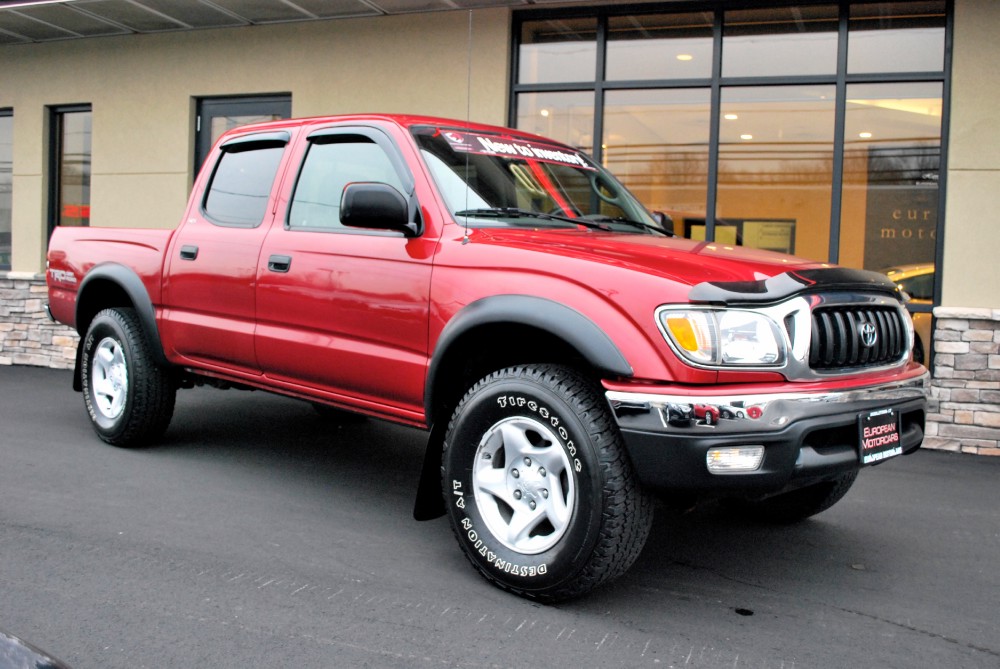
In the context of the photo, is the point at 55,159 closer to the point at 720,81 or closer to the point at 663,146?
the point at 663,146

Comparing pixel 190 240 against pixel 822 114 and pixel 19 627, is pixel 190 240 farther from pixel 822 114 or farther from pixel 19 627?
pixel 822 114

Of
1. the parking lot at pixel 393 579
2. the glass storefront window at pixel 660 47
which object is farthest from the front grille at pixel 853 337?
the glass storefront window at pixel 660 47

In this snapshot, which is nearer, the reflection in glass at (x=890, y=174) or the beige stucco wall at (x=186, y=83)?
the reflection in glass at (x=890, y=174)

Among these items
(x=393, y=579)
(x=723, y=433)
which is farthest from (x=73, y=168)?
(x=723, y=433)

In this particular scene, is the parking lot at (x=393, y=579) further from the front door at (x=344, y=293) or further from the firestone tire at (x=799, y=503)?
the front door at (x=344, y=293)

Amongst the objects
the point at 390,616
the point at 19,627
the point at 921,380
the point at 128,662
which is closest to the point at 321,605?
the point at 390,616

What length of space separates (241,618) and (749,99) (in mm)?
6399

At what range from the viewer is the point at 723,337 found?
3279 mm

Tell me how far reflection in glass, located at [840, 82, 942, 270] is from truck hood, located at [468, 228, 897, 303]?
159 inches

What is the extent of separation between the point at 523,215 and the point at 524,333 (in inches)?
31.7

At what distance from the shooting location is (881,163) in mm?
7797

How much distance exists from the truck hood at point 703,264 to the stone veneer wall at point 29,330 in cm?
783

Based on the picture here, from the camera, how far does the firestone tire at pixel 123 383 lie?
5.70 m

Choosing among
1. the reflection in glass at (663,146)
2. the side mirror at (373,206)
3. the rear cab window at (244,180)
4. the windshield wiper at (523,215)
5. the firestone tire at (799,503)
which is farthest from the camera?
the reflection in glass at (663,146)
